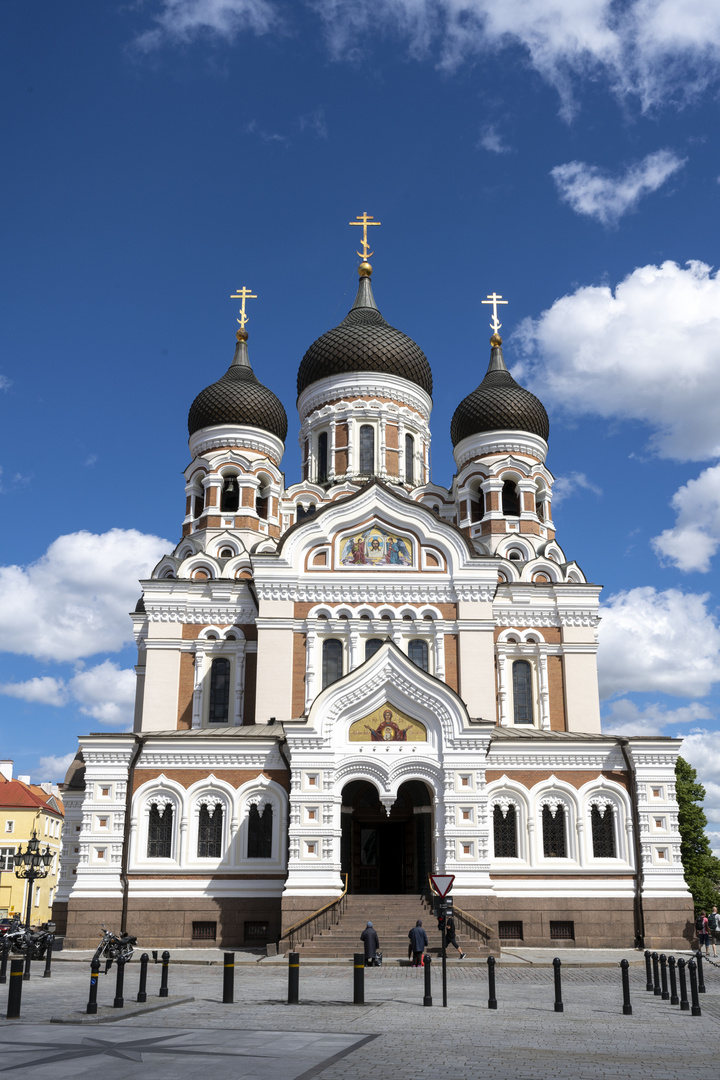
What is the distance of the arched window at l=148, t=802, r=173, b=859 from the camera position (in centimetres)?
2480

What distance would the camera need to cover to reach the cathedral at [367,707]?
78.9ft

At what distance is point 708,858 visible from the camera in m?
41.1

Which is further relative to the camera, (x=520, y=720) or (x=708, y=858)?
(x=708, y=858)

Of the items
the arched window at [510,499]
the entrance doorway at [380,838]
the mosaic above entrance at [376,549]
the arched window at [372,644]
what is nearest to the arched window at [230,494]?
the mosaic above entrance at [376,549]

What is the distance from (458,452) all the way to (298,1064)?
28.7 metres

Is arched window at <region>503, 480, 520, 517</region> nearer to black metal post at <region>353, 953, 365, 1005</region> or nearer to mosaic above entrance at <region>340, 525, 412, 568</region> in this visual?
mosaic above entrance at <region>340, 525, 412, 568</region>

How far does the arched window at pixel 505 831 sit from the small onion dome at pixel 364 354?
16.9 metres

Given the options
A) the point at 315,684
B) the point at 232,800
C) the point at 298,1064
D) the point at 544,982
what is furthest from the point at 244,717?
the point at 298,1064

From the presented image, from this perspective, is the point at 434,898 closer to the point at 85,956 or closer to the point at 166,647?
the point at 85,956

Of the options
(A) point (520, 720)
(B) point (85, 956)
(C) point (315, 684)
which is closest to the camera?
(B) point (85, 956)

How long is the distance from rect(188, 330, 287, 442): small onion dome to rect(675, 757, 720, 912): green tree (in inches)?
860

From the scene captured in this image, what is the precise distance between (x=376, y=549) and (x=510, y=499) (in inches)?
312

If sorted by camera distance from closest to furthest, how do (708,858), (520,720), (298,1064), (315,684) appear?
(298,1064) → (315,684) → (520,720) → (708,858)

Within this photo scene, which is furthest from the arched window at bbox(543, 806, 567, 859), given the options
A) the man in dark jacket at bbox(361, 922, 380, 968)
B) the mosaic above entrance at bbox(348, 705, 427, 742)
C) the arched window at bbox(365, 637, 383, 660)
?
the man in dark jacket at bbox(361, 922, 380, 968)
